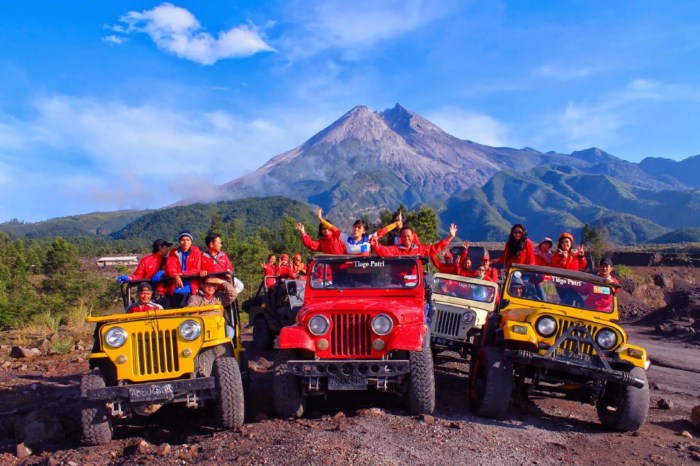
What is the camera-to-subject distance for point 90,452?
5.80 m

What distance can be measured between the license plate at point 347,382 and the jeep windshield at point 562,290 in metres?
2.82

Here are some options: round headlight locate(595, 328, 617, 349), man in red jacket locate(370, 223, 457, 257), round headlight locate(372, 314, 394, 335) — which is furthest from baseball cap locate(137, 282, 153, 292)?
round headlight locate(595, 328, 617, 349)

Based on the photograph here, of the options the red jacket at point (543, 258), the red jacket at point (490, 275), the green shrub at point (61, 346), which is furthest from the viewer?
the red jacket at point (490, 275)

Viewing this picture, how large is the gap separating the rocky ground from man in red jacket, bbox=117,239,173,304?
1.58 m

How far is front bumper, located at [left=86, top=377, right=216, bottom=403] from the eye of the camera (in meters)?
5.79

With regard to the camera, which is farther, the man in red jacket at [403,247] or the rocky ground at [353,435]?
the man in red jacket at [403,247]

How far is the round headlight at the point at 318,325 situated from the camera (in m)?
6.66

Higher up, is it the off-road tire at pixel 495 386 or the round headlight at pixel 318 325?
the round headlight at pixel 318 325

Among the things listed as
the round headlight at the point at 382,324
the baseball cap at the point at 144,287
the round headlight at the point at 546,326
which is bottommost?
the round headlight at the point at 546,326

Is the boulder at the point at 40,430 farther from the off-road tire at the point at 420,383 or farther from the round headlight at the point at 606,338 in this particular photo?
the round headlight at the point at 606,338

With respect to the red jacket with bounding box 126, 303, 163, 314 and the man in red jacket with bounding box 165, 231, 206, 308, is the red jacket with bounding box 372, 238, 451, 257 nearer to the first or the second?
the man in red jacket with bounding box 165, 231, 206, 308

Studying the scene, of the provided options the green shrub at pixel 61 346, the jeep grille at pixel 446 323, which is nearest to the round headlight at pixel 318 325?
the jeep grille at pixel 446 323

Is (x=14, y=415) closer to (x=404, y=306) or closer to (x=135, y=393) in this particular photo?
(x=135, y=393)

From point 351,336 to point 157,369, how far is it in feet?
7.05
